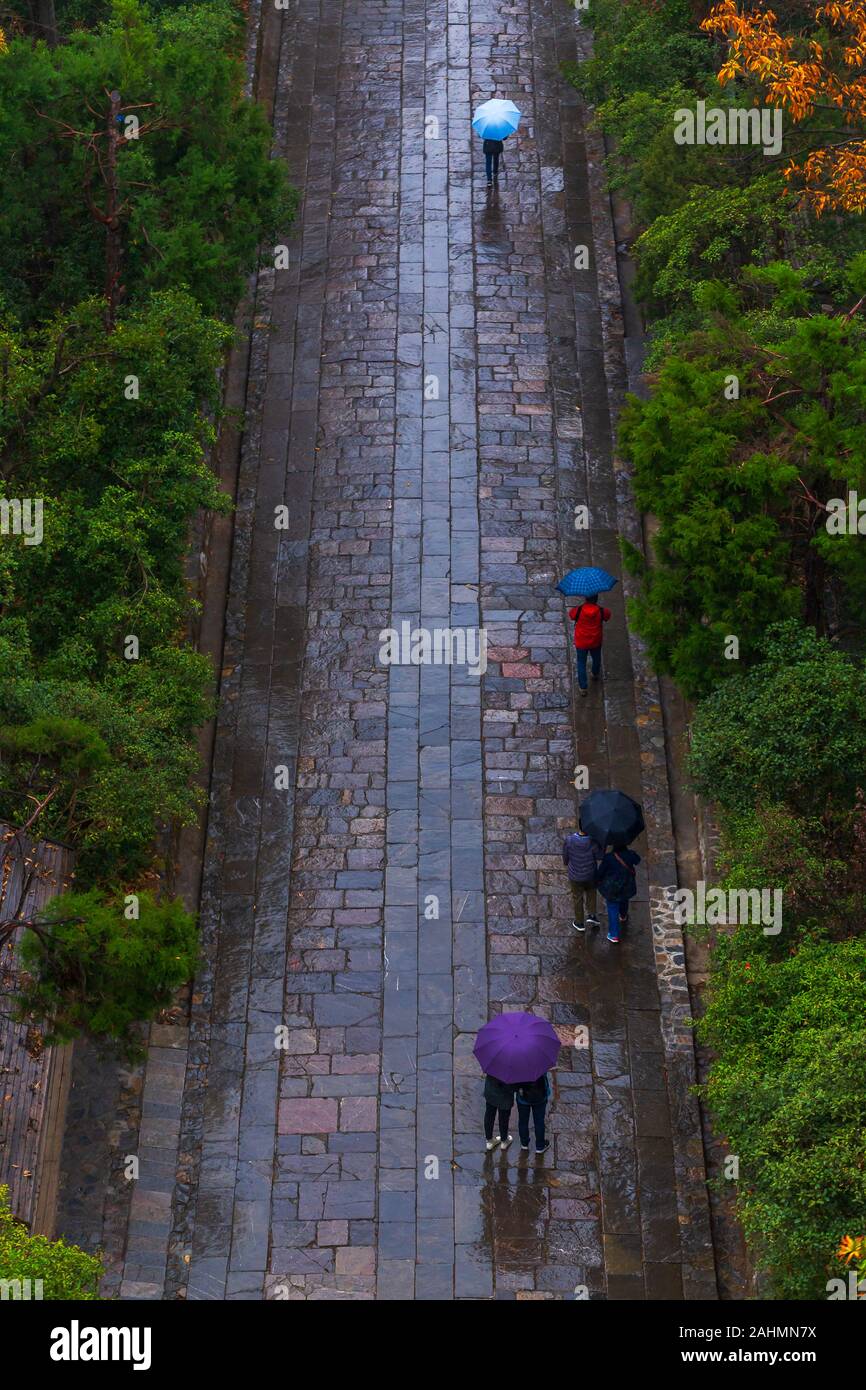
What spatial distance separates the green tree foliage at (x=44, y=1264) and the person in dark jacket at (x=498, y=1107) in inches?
161

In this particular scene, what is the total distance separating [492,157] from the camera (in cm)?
2806

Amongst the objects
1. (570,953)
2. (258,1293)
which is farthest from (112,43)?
(258,1293)

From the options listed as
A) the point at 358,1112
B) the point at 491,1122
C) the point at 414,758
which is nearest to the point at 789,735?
the point at 491,1122

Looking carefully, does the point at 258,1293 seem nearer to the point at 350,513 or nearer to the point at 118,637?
the point at 118,637

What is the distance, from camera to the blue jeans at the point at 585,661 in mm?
21484

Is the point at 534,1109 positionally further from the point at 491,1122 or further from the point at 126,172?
the point at 126,172

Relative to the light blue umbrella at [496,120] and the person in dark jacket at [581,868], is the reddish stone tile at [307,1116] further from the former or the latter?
the light blue umbrella at [496,120]

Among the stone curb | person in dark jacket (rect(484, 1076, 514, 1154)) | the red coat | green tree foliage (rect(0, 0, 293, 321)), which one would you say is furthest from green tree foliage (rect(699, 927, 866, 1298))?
green tree foliage (rect(0, 0, 293, 321))

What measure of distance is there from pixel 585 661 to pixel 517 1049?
581 cm

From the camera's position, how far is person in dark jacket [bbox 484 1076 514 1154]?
17203 mm

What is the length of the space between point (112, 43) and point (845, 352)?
9.27m

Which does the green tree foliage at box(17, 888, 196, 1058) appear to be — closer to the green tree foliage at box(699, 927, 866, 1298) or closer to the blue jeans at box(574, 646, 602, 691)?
the green tree foliage at box(699, 927, 866, 1298)

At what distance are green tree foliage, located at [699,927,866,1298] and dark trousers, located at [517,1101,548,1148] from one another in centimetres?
168

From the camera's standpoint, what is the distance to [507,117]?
2755 cm
